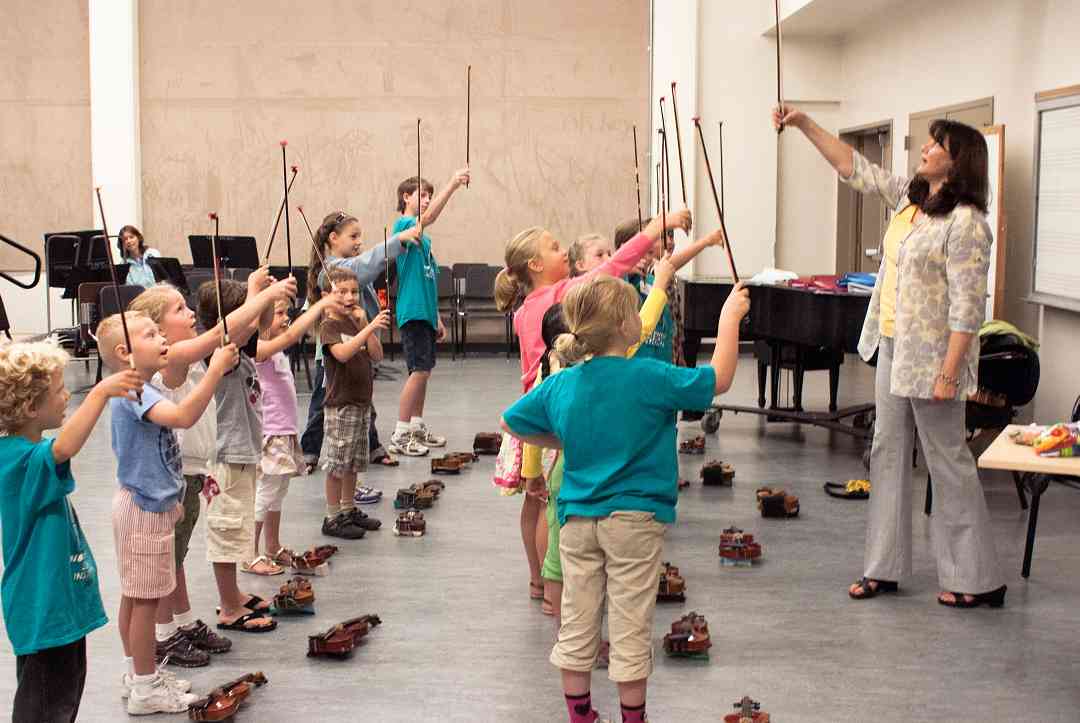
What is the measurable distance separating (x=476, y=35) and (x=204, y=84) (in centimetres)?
259

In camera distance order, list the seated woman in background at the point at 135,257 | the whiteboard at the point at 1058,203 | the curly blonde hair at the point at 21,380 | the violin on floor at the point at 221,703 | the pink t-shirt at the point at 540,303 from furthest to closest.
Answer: the seated woman in background at the point at 135,257 → the whiteboard at the point at 1058,203 → the pink t-shirt at the point at 540,303 → the violin on floor at the point at 221,703 → the curly blonde hair at the point at 21,380

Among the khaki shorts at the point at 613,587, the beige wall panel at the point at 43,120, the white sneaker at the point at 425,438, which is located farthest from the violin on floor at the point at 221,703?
the beige wall panel at the point at 43,120

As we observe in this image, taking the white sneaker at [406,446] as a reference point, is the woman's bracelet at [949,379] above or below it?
above

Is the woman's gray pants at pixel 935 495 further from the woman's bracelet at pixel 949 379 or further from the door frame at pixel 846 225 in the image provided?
the door frame at pixel 846 225

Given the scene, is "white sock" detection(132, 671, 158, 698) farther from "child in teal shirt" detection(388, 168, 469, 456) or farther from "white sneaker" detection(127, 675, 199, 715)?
"child in teal shirt" detection(388, 168, 469, 456)

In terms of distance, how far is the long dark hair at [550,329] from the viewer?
12.2 ft

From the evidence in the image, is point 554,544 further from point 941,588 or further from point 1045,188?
point 1045,188

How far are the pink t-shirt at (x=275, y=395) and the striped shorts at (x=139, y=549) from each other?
4.31 feet

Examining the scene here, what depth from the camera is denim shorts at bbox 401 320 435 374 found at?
271 inches

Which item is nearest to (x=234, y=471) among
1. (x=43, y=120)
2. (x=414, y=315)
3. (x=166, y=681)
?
(x=166, y=681)

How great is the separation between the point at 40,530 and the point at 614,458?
1.24 metres

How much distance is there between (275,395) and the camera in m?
4.62

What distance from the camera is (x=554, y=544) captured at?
358 cm

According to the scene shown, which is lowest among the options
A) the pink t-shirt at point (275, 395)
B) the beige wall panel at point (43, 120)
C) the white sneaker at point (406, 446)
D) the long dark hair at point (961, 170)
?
the white sneaker at point (406, 446)
